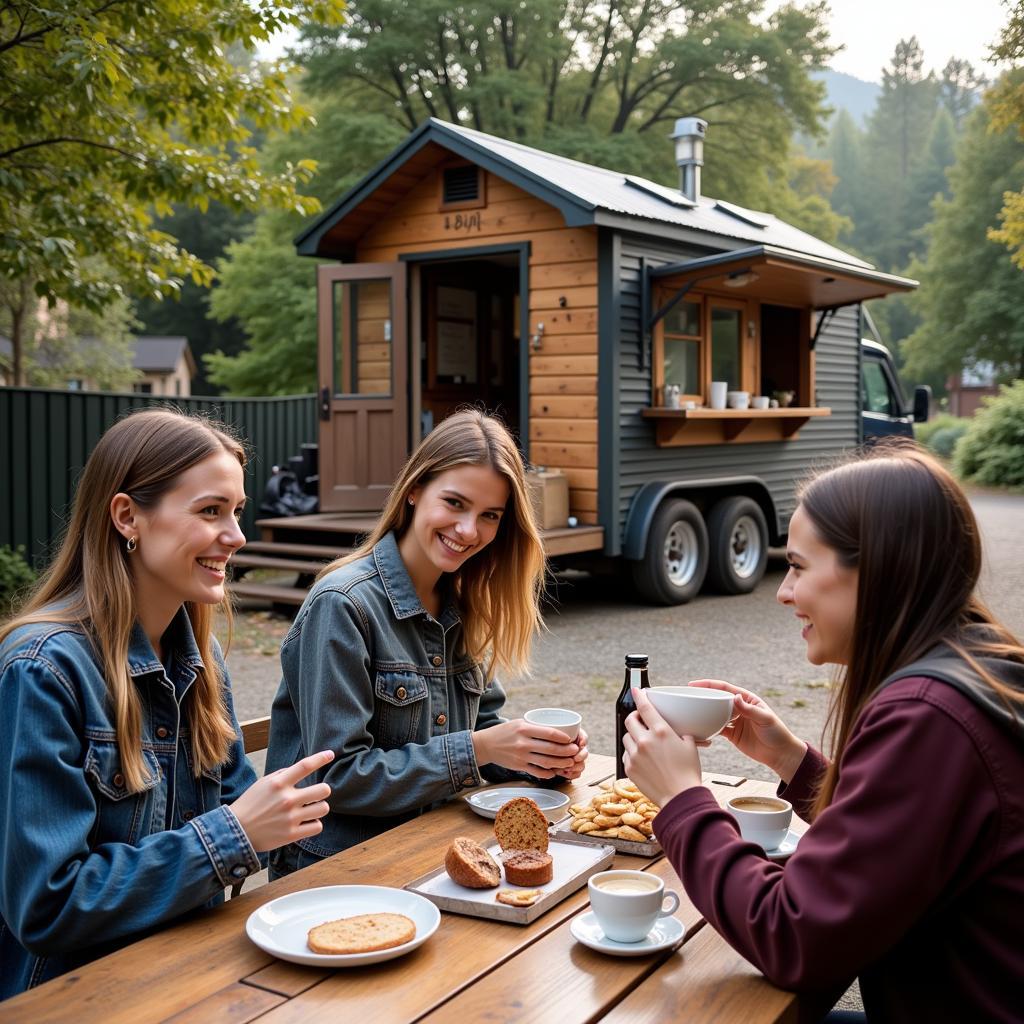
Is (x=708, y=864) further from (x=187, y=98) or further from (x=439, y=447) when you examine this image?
(x=187, y=98)

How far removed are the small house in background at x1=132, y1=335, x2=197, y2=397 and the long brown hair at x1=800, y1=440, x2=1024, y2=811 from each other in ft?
154

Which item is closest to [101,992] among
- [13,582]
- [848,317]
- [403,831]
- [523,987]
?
[523,987]

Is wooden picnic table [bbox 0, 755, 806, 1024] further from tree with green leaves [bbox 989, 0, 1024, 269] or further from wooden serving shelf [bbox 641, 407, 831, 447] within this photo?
tree with green leaves [bbox 989, 0, 1024, 269]

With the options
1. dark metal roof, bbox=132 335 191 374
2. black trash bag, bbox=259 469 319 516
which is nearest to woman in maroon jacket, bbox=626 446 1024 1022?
black trash bag, bbox=259 469 319 516

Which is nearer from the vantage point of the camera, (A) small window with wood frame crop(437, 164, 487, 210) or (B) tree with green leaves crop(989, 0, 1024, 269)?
(A) small window with wood frame crop(437, 164, 487, 210)

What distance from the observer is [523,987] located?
1.62 metres

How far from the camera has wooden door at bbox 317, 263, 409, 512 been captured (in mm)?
11070

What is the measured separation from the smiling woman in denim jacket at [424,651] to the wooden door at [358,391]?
8.16 metres

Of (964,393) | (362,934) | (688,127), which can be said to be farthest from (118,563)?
(964,393)

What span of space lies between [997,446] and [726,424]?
16.1m

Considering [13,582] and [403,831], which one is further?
[13,582]

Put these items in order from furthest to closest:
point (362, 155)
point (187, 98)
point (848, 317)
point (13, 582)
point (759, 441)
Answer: point (362, 155) → point (848, 317) → point (759, 441) → point (13, 582) → point (187, 98)

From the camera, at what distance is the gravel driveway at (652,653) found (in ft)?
22.3

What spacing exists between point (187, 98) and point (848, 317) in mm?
8874
